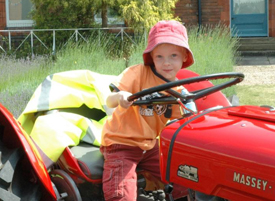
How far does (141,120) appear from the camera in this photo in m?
2.61

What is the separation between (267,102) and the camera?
6867 mm

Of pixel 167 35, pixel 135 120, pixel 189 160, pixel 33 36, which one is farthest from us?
pixel 33 36

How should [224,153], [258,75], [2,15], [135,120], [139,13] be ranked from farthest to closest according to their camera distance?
1. [2,15]
2. [139,13]
3. [258,75]
4. [135,120]
5. [224,153]

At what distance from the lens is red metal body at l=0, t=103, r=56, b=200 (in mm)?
2255

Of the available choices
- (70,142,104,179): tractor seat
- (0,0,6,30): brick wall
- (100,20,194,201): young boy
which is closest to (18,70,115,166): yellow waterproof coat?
(70,142,104,179): tractor seat

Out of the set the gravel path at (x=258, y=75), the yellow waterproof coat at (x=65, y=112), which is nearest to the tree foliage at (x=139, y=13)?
the gravel path at (x=258, y=75)

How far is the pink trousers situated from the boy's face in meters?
0.42

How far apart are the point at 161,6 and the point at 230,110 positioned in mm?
9300

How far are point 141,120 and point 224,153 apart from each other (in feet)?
2.80

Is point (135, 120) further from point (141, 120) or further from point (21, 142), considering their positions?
point (21, 142)

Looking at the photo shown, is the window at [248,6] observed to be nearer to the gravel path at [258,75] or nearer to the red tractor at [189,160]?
the gravel path at [258,75]

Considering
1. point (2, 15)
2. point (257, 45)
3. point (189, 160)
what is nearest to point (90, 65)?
point (189, 160)

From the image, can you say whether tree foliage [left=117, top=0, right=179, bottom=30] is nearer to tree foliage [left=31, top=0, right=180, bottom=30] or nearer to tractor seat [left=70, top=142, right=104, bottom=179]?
tree foliage [left=31, top=0, right=180, bottom=30]

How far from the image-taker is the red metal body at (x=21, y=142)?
2255 mm
